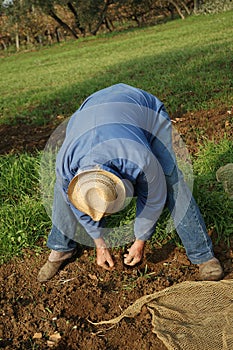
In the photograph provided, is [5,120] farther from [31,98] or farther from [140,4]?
[140,4]

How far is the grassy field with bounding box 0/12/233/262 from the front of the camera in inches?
136

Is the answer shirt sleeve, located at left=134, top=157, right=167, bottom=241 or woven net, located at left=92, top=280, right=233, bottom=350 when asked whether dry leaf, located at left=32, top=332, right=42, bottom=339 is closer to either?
woven net, located at left=92, top=280, right=233, bottom=350

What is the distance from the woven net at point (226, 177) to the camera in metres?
3.50

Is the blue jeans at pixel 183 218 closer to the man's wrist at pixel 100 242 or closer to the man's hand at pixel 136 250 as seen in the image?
the man's hand at pixel 136 250

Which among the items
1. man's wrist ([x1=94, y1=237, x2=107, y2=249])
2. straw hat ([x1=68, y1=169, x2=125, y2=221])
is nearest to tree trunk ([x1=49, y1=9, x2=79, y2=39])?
man's wrist ([x1=94, y1=237, x2=107, y2=249])

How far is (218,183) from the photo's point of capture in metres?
3.60

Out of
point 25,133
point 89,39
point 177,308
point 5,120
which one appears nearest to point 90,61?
point 5,120

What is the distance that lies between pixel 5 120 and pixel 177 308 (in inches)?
199

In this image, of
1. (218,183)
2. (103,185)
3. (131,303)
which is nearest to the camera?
(103,185)

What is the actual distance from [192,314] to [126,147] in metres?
1.12

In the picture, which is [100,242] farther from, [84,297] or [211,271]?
[211,271]

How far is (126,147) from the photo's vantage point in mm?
2012

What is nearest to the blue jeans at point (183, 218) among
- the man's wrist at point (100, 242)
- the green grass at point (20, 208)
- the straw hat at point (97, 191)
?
the man's wrist at point (100, 242)

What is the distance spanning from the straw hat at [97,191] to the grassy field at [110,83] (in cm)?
139
